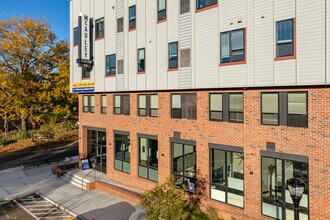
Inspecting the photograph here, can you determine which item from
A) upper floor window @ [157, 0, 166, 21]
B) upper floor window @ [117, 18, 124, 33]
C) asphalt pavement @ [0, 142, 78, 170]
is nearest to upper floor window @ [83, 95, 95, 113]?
upper floor window @ [117, 18, 124, 33]

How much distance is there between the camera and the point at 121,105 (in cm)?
2078

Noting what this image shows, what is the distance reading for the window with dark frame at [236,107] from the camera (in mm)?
13805

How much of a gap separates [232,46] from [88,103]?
1506 centimetres

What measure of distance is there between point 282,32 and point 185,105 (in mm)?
6739

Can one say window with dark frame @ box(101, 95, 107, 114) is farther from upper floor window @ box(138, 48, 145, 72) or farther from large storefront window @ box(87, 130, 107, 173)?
upper floor window @ box(138, 48, 145, 72)

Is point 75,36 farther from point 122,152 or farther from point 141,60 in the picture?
point 122,152

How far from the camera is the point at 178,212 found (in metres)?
11.9

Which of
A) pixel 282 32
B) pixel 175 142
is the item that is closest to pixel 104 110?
pixel 175 142

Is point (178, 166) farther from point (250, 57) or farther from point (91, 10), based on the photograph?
point (91, 10)

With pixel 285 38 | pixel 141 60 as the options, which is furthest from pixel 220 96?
pixel 141 60

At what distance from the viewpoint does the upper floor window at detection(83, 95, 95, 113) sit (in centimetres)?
2378

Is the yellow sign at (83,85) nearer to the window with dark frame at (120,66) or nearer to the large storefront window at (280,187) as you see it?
the window with dark frame at (120,66)

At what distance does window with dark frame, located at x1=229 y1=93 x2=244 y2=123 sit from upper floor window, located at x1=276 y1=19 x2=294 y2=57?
9.44ft

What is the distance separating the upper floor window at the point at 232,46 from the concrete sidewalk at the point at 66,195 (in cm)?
1028
